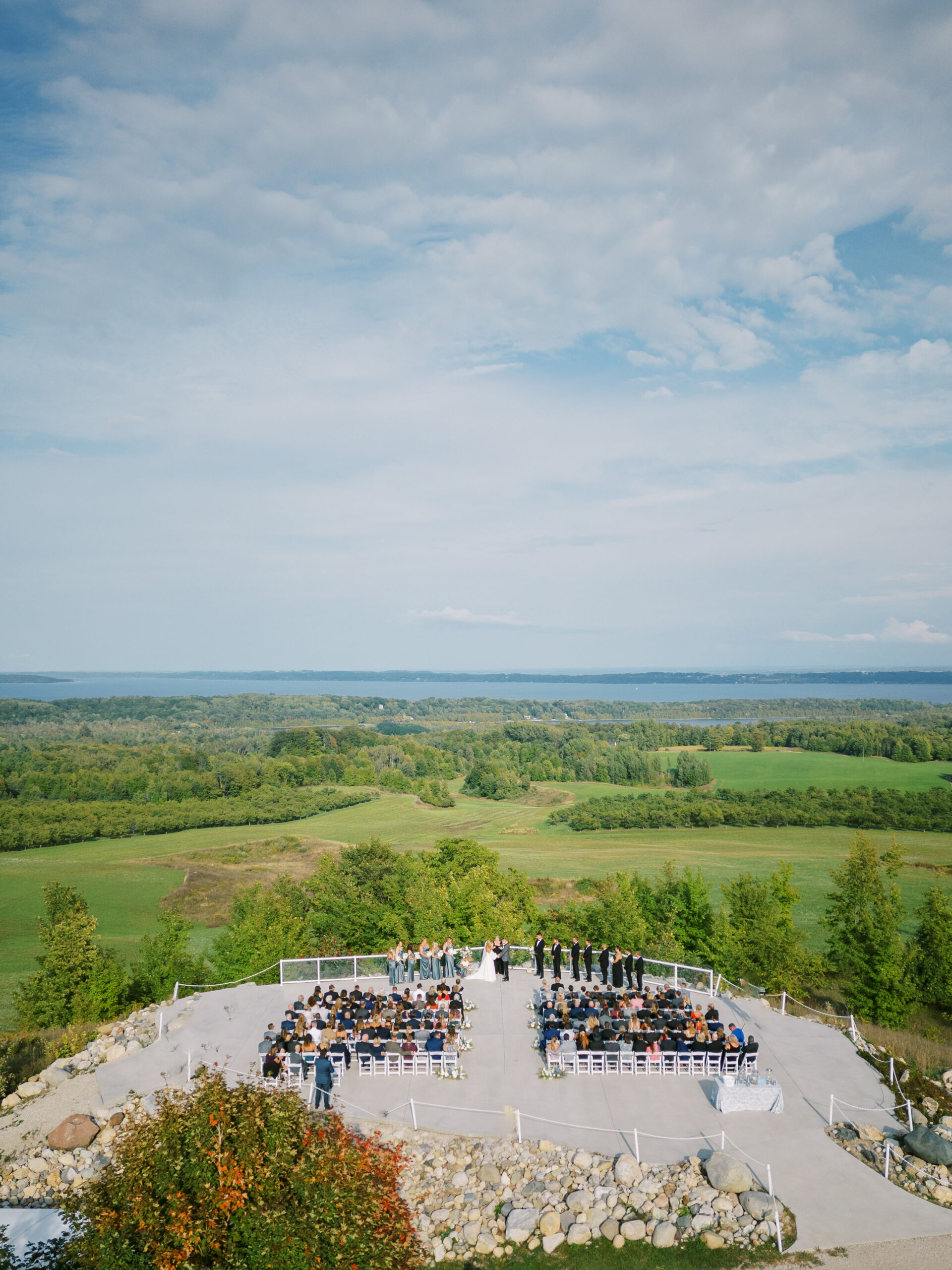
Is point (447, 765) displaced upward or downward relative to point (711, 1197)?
downward

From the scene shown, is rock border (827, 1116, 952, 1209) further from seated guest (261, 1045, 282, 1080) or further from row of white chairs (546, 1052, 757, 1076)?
seated guest (261, 1045, 282, 1080)

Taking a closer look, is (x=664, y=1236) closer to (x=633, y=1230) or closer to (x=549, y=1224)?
(x=633, y=1230)

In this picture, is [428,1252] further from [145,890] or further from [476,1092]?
[145,890]

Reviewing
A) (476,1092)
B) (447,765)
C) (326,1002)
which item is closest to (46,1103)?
(326,1002)

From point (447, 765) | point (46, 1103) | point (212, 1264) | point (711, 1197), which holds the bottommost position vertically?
point (447, 765)

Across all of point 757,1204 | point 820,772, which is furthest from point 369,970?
point 820,772

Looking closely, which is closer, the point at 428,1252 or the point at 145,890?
the point at 428,1252

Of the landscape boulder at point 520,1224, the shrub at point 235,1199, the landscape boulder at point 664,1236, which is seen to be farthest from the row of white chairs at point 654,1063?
the shrub at point 235,1199

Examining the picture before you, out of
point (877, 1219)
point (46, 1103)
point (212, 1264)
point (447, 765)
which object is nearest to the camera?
point (212, 1264)
